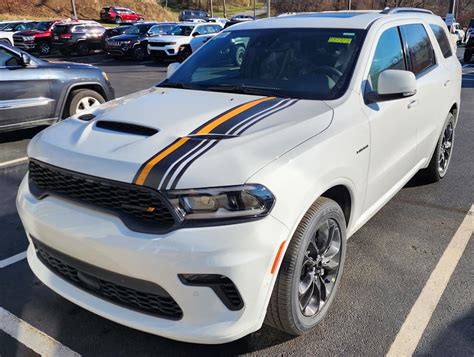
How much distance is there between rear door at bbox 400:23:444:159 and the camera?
3.88m

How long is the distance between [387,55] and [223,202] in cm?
209

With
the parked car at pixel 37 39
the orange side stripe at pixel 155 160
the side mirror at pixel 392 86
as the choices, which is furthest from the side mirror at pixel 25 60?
the parked car at pixel 37 39

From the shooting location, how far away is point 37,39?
956 inches

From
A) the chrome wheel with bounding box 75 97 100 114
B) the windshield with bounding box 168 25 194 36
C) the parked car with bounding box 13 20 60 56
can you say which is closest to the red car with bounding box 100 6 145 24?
the parked car with bounding box 13 20 60 56

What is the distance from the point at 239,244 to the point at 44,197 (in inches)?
46.5

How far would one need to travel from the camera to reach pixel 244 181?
2.15 meters

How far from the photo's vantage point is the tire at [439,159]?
4.77 metres

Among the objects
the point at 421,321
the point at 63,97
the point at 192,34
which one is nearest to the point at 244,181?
the point at 421,321

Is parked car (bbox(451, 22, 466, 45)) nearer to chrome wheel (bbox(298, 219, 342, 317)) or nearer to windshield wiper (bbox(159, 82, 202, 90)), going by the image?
windshield wiper (bbox(159, 82, 202, 90))

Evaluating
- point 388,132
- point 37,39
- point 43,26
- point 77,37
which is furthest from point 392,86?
point 43,26

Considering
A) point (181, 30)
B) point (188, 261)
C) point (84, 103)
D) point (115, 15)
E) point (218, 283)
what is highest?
point (188, 261)

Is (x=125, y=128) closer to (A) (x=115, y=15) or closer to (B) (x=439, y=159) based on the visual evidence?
(B) (x=439, y=159)

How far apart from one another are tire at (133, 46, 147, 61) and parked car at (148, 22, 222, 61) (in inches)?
57.2

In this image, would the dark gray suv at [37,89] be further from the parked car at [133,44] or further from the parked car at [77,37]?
the parked car at [77,37]
